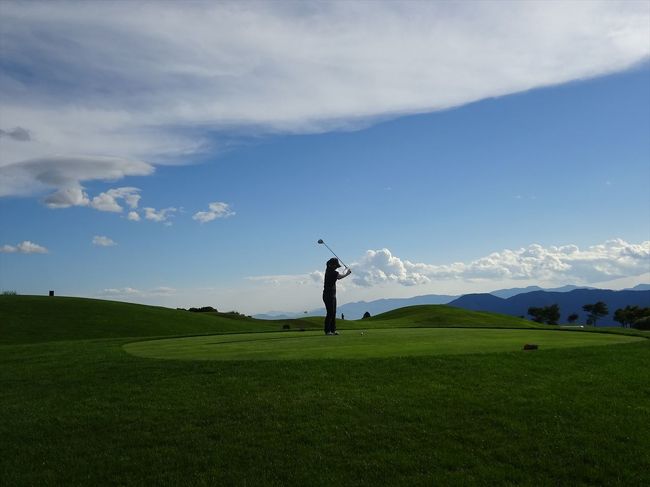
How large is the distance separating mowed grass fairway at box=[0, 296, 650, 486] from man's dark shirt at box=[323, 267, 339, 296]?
1064 cm

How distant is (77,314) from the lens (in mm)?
53594

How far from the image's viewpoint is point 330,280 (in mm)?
27422

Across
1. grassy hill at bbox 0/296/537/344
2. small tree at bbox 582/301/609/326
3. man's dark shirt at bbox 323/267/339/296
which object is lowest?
small tree at bbox 582/301/609/326

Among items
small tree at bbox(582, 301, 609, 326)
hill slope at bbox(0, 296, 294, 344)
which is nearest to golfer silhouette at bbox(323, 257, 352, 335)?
hill slope at bbox(0, 296, 294, 344)

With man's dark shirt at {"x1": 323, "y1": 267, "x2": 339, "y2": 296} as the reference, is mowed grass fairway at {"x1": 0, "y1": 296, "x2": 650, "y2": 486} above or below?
below

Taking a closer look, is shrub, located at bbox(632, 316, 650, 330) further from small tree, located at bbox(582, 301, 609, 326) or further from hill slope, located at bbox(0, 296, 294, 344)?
small tree, located at bbox(582, 301, 609, 326)

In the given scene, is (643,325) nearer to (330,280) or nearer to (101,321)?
(330,280)

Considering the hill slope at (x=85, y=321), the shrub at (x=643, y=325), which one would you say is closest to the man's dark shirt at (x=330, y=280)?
the hill slope at (x=85, y=321)

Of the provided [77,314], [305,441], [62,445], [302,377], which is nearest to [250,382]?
[302,377]

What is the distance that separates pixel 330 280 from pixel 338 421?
15506 millimetres

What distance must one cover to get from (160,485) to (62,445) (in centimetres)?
317

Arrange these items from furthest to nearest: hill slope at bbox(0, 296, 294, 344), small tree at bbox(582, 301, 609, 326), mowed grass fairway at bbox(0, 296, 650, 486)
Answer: small tree at bbox(582, 301, 609, 326) → hill slope at bbox(0, 296, 294, 344) → mowed grass fairway at bbox(0, 296, 650, 486)

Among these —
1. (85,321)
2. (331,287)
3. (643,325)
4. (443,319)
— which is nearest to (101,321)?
(85,321)

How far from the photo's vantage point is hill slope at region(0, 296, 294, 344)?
46.3 m
